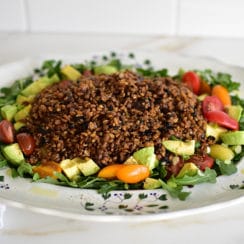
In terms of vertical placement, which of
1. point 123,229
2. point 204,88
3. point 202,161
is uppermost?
point 204,88

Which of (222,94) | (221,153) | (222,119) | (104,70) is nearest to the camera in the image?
(221,153)

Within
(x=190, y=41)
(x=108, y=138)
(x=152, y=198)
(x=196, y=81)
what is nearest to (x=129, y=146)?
(x=108, y=138)

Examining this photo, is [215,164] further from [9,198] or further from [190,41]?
[190,41]

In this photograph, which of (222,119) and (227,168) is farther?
(222,119)

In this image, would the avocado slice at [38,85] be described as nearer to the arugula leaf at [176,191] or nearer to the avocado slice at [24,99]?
the avocado slice at [24,99]

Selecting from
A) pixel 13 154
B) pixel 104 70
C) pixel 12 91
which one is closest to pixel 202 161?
pixel 13 154

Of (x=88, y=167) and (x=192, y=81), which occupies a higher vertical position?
(x=192, y=81)

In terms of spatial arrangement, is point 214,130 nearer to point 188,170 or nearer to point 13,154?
point 188,170
